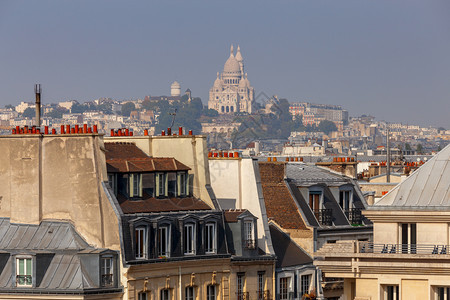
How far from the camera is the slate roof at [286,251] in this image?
5177 cm

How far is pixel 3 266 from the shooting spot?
4500cm

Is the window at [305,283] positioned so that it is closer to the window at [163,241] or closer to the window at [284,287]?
the window at [284,287]

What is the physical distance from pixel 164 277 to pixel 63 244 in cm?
295

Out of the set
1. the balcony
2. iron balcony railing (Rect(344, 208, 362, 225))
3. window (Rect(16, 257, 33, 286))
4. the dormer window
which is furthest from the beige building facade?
iron balcony railing (Rect(344, 208, 362, 225))

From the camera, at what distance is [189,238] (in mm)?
47156

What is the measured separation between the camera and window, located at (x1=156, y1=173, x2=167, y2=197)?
48.2 m

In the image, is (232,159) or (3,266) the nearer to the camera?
(3,266)

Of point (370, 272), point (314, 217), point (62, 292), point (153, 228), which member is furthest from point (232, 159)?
point (370, 272)

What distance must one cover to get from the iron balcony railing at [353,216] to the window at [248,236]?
8.34 metres

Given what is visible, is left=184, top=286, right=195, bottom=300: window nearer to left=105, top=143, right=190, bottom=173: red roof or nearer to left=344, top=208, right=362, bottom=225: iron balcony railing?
left=105, top=143, right=190, bottom=173: red roof

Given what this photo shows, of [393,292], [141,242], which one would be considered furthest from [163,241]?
[393,292]

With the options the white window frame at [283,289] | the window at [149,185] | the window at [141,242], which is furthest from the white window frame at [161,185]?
the white window frame at [283,289]

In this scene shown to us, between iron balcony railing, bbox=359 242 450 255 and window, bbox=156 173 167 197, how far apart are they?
31.9 ft

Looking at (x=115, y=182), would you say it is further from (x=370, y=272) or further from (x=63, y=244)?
(x=370, y=272)
